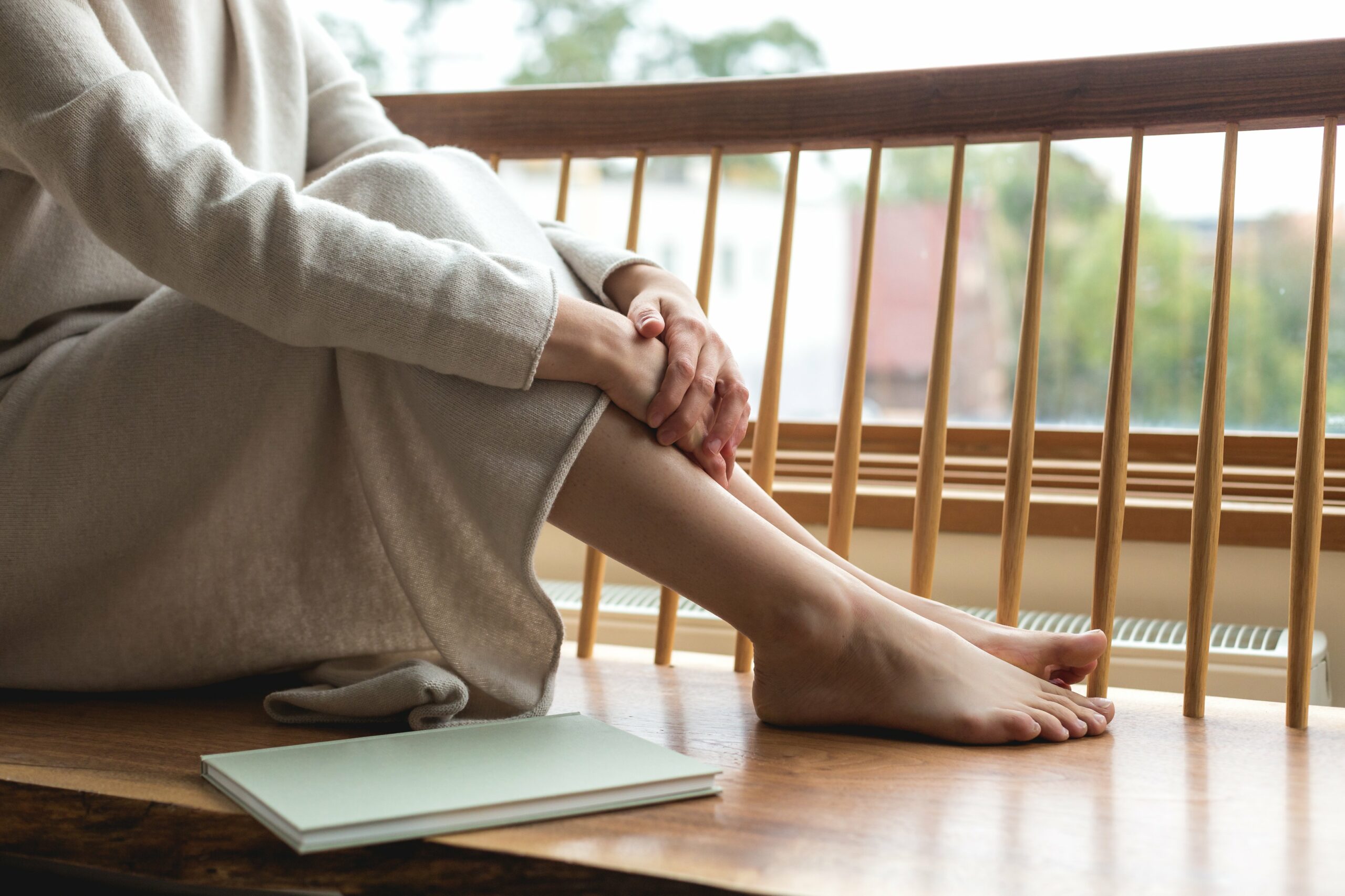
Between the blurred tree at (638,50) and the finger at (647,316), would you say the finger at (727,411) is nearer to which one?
the finger at (647,316)

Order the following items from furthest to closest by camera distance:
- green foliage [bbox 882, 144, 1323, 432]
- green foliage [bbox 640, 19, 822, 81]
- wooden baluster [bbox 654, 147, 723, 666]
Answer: green foliage [bbox 640, 19, 822, 81]
green foliage [bbox 882, 144, 1323, 432]
wooden baluster [bbox 654, 147, 723, 666]

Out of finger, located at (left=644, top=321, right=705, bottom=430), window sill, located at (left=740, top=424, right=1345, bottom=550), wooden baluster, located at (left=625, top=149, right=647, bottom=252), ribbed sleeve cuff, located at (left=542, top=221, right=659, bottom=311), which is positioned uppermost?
wooden baluster, located at (left=625, top=149, right=647, bottom=252)

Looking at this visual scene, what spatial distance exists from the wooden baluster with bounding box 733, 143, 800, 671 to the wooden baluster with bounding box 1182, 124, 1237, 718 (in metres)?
0.40

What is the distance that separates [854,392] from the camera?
1104mm

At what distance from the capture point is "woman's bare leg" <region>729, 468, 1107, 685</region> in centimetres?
92

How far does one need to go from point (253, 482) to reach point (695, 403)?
34 cm

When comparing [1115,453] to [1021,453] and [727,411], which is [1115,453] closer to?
[1021,453]

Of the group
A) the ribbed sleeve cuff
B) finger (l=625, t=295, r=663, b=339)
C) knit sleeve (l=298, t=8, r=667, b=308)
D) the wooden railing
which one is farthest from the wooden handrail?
finger (l=625, t=295, r=663, b=339)

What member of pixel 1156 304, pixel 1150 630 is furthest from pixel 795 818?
pixel 1156 304

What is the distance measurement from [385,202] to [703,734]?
0.47 meters

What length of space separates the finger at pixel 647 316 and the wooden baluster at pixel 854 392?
0.28m

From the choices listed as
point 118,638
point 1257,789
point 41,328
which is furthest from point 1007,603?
point 41,328

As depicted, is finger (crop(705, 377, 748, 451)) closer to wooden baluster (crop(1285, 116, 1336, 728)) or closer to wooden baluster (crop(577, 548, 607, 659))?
wooden baluster (crop(577, 548, 607, 659))

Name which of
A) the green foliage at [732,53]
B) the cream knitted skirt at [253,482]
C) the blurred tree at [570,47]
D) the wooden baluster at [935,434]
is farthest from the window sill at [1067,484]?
the blurred tree at [570,47]
